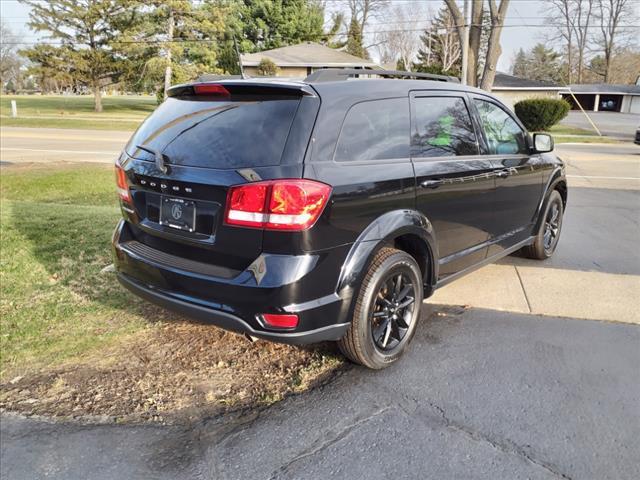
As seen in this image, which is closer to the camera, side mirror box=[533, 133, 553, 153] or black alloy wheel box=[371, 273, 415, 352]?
black alloy wheel box=[371, 273, 415, 352]

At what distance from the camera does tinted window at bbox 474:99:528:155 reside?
14.6 ft

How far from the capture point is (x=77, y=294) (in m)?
4.58

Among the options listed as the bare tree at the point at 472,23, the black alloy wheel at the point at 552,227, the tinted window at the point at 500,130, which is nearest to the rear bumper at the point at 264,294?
the tinted window at the point at 500,130

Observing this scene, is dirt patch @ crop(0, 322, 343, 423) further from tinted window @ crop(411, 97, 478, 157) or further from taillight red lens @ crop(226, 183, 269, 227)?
tinted window @ crop(411, 97, 478, 157)

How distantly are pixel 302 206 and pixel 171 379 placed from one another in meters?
1.41

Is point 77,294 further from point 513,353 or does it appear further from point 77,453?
point 513,353

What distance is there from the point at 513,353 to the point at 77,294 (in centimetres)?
351

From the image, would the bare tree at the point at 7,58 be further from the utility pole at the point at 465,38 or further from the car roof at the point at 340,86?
the car roof at the point at 340,86

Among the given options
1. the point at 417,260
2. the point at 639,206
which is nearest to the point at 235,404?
the point at 417,260

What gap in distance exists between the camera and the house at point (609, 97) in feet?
187

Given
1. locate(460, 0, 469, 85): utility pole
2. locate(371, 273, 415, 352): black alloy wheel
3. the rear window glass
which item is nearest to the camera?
the rear window glass

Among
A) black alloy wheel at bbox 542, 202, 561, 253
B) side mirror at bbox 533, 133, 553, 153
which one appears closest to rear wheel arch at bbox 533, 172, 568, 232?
black alloy wheel at bbox 542, 202, 561, 253

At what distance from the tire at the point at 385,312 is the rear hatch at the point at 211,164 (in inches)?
30.1

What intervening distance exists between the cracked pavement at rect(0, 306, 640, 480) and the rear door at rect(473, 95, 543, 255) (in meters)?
1.40
